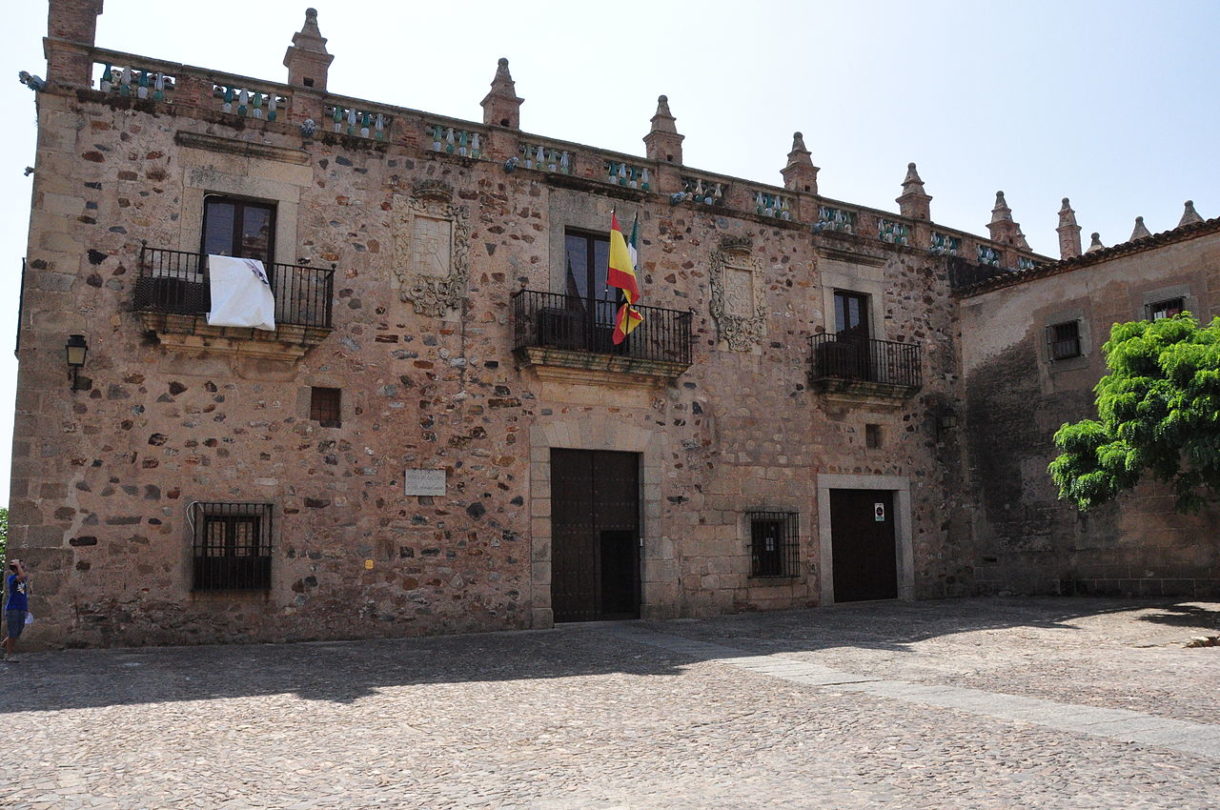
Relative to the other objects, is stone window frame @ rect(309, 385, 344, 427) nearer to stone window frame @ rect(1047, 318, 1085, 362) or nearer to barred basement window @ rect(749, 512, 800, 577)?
barred basement window @ rect(749, 512, 800, 577)

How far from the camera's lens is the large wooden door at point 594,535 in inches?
492

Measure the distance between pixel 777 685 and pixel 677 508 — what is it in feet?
20.2

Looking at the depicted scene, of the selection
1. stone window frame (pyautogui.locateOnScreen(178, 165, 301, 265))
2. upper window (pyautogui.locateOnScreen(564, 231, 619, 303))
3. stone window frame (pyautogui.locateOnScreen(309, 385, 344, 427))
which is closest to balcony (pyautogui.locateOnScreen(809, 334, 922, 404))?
upper window (pyautogui.locateOnScreen(564, 231, 619, 303))

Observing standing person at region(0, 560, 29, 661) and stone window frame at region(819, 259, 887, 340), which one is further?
stone window frame at region(819, 259, 887, 340)

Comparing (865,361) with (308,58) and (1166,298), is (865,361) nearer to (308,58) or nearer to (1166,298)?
(1166,298)

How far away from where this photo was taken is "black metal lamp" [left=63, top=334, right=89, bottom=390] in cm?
988

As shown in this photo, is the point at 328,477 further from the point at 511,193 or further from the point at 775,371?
the point at 775,371

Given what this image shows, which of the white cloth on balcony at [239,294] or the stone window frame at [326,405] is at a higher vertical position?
the white cloth on balcony at [239,294]

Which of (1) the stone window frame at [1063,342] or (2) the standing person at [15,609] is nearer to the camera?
(2) the standing person at [15,609]

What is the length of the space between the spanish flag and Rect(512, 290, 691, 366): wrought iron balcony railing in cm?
29

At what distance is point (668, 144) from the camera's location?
1425cm

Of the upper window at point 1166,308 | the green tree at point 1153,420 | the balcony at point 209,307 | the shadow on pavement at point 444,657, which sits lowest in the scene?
the shadow on pavement at point 444,657

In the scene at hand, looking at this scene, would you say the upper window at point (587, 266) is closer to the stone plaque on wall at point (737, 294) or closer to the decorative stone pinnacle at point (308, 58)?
the stone plaque on wall at point (737, 294)

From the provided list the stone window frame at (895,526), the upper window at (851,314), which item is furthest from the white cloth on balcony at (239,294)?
the upper window at (851,314)
